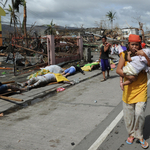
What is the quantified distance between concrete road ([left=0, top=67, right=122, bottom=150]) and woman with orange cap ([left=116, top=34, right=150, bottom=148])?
2.70 feet

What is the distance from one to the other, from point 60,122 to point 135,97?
202 centimetres

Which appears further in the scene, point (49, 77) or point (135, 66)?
point (49, 77)

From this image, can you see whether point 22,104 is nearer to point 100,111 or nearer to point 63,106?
point 63,106

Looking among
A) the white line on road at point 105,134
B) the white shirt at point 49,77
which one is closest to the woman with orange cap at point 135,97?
the white line on road at point 105,134

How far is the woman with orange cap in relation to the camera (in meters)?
3.22

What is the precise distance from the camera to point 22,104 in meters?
6.17

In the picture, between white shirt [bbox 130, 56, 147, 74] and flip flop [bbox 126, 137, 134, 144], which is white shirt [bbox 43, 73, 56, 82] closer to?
flip flop [bbox 126, 137, 134, 144]

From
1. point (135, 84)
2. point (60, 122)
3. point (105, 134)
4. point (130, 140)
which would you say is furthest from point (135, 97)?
point (60, 122)

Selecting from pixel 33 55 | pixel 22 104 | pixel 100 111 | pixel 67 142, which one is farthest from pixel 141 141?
pixel 33 55

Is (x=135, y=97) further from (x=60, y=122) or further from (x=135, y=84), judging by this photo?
(x=60, y=122)

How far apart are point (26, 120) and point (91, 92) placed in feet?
10.5

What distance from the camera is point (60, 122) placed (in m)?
4.60

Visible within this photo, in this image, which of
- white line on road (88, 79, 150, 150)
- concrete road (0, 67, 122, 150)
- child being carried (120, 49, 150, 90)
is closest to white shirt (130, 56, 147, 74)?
child being carried (120, 49, 150, 90)

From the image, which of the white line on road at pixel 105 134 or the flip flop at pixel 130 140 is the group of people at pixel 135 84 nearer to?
the flip flop at pixel 130 140
